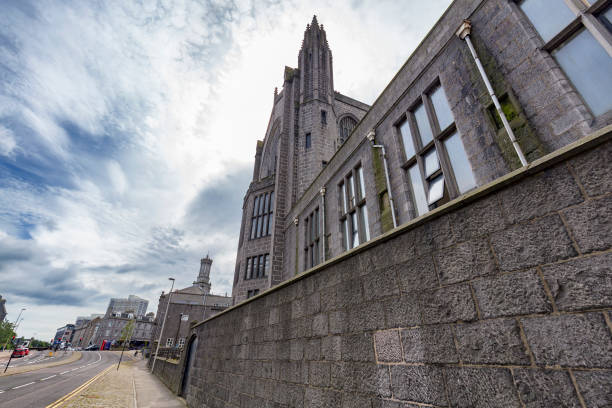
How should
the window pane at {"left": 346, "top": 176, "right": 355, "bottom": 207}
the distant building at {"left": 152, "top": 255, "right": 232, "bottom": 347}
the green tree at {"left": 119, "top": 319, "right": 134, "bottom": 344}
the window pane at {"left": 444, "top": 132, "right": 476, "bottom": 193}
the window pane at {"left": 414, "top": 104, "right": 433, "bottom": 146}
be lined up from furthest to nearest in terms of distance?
the green tree at {"left": 119, "top": 319, "right": 134, "bottom": 344}, the distant building at {"left": 152, "top": 255, "right": 232, "bottom": 347}, the window pane at {"left": 346, "top": 176, "right": 355, "bottom": 207}, the window pane at {"left": 414, "top": 104, "right": 433, "bottom": 146}, the window pane at {"left": 444, "top": 132, "right": 476, "bottom": 193}

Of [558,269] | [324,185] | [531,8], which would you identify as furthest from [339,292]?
[324,185]

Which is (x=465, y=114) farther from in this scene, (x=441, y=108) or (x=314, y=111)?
(x=314, y=111)

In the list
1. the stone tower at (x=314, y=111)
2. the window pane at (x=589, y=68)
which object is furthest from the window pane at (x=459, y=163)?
the stone tower at (x=314, y=111)

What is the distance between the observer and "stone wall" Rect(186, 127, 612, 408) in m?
1.58

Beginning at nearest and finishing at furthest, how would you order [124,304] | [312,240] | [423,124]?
1. [423,124]
2. [312,240]
3. [124,304]

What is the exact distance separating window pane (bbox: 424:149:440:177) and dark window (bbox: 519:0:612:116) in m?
2.82

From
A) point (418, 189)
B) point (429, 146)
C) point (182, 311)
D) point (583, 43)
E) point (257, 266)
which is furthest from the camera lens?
point (182, 311)

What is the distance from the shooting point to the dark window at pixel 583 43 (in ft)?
13.7

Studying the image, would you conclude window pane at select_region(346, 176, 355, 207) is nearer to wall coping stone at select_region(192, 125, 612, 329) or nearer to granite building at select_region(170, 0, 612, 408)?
granite building at select_region(170, 0, 612, 408)

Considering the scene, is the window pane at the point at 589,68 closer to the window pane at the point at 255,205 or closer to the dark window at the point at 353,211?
the dark window at the point at 353,211

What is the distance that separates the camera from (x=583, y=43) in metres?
4.47

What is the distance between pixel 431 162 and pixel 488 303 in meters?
5.76

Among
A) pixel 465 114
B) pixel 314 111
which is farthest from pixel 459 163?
pixel 314 111

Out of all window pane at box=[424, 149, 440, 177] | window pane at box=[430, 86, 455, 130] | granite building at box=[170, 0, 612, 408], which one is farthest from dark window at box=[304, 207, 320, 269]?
window pane at box=[430, 86, 455, 130]
